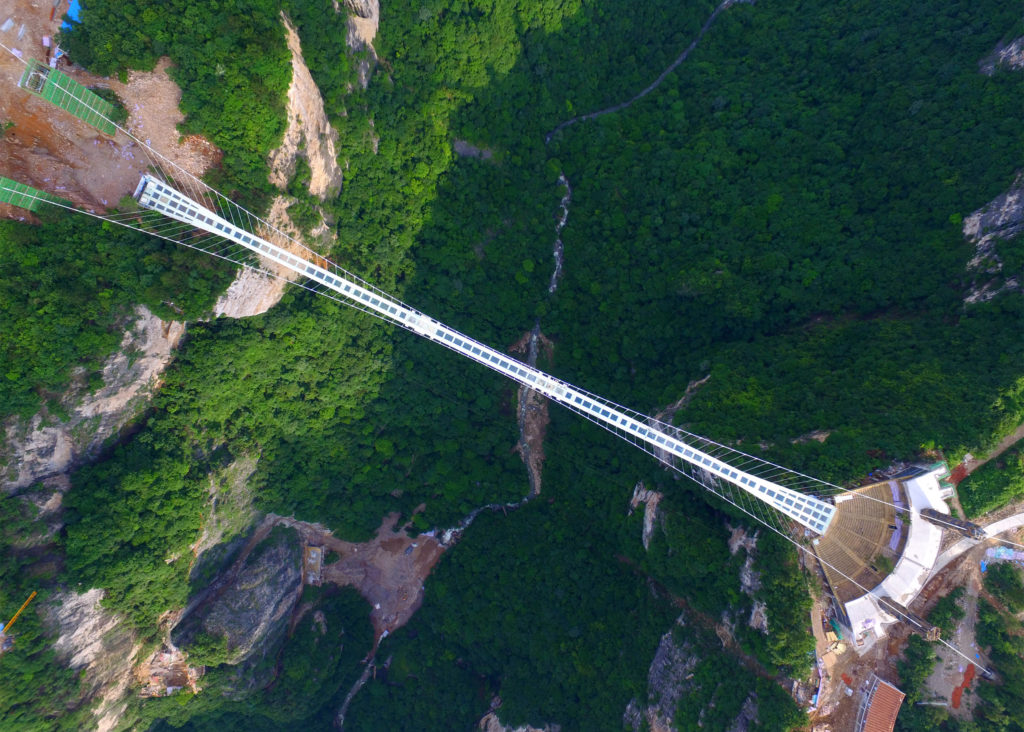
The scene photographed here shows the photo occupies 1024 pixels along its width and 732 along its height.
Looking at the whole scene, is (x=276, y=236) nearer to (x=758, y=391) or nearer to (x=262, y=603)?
(x=262, y=603)

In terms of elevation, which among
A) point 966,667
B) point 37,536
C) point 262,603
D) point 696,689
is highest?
point 966,667

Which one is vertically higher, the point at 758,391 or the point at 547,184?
the point at 547,184

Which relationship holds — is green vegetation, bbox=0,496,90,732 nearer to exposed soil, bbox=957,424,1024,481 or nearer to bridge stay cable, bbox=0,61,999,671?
bridge stay cable, bbox=0,61,999,671

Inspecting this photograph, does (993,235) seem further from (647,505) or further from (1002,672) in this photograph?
(647,505)

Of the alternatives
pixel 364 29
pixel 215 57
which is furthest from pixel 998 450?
pixel 215 57

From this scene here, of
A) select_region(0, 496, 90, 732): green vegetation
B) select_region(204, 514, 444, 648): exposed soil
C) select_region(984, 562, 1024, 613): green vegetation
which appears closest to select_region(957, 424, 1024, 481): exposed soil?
select_region(984, 562, 1024, 613): green vegetation

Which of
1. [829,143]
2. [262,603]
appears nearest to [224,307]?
[262,603]
